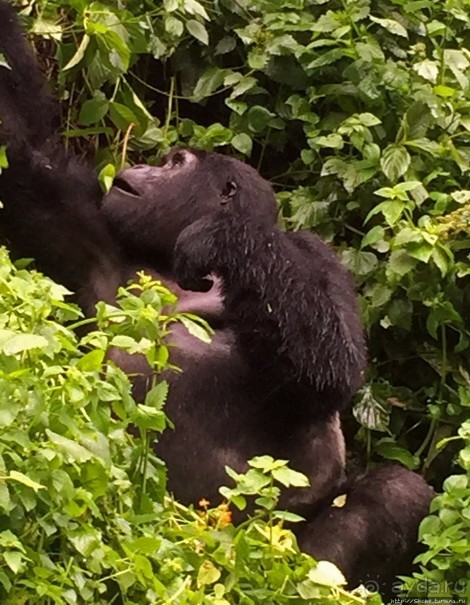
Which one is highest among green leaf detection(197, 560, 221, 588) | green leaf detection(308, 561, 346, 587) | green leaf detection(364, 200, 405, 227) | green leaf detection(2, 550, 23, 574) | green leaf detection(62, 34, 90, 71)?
green leaf detection(2, 550, 23, 574)

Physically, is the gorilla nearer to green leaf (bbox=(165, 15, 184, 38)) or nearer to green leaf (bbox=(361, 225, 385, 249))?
green leaf (bbox=(361, 225, 385, 249))

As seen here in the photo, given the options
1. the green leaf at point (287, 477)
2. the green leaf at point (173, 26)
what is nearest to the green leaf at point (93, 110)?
the green leaf at point (173, 26)

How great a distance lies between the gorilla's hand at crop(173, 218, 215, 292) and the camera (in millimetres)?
1927

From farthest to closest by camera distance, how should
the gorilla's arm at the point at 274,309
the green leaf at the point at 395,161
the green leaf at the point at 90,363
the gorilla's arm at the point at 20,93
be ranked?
Result: the green leaf at the point at 395,161, the gorilla's arm at the point at 20,93, the gorilla's arm at the point at 274,309, the green leaf at the point at 90,363

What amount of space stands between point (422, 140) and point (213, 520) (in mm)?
1310

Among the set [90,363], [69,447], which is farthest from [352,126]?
[69,447]

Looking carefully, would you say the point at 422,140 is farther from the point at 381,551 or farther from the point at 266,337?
the point at 381,551

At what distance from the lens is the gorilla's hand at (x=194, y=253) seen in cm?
193

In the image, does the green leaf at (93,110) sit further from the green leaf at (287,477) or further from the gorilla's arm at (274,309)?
the green leaf at (287,477)

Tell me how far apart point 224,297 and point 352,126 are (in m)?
0.67

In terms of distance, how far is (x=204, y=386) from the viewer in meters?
Result: 1.94

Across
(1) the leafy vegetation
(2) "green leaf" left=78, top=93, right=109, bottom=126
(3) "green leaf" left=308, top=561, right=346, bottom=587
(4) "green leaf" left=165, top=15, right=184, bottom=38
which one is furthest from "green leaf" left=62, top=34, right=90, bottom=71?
(3) "green leaf" left=308, top=561, right=346, bottom=587

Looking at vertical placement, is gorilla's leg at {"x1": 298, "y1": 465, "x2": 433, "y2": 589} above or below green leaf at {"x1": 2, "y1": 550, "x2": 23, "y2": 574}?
below

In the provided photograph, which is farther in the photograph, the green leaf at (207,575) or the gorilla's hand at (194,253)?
the gorilla's hand at (194,253)
